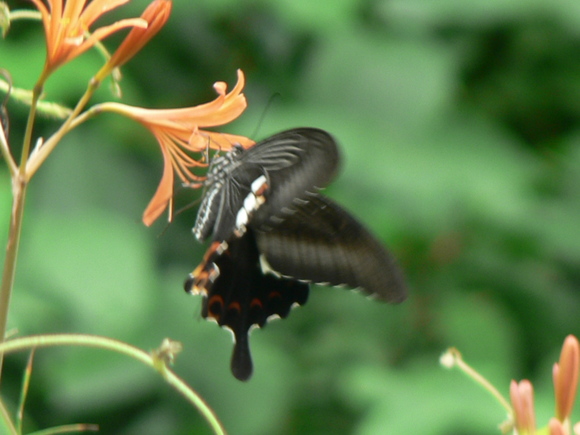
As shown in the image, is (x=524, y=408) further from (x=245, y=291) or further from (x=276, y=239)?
(x=245, y=291)

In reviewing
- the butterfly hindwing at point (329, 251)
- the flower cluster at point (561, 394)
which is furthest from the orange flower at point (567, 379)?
the butterfly hindwing at point (329, 251)

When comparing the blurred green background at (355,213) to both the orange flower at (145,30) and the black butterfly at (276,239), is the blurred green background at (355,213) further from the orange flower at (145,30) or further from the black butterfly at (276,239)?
the orange flower at (145,30)

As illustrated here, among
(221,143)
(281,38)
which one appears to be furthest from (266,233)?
(281,38)

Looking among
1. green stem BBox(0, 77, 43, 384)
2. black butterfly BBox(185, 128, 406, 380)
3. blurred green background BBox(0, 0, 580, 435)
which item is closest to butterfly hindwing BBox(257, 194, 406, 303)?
black butterfly BBox(185, 128, 406, 380)

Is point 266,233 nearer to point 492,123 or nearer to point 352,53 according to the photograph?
point 352,53

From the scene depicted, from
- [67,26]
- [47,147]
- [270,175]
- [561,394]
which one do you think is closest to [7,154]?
[47,147]

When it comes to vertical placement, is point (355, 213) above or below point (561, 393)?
below
